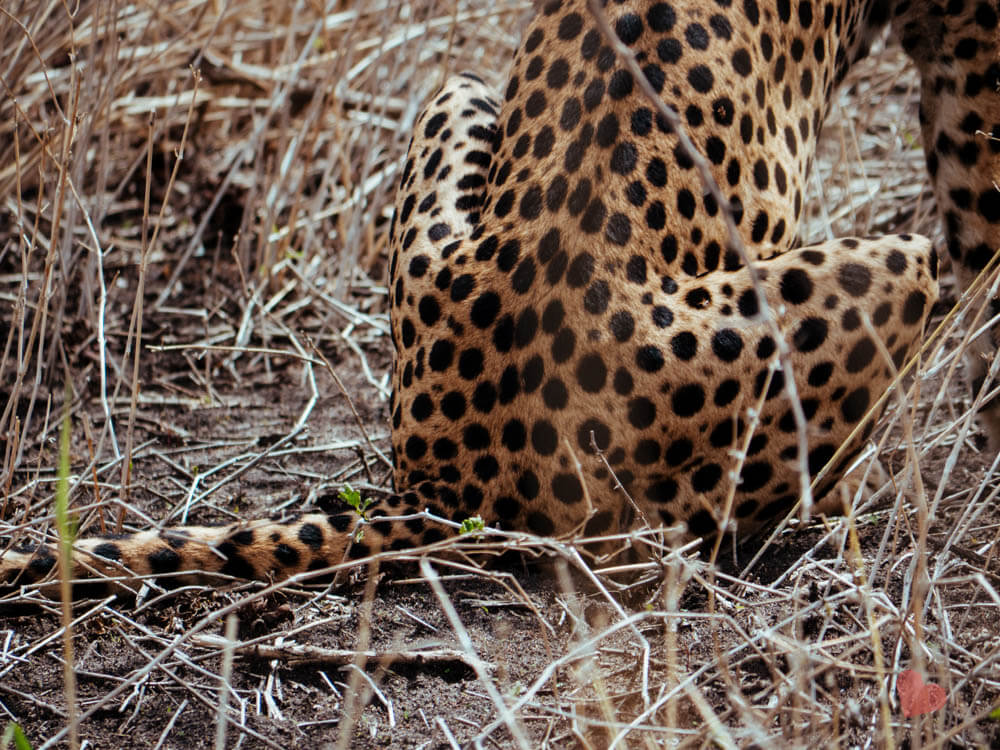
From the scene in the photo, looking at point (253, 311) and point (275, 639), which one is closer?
point (275, 639)

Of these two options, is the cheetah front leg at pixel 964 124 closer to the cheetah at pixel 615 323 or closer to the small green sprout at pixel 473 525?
the cheetah at pixel 615 323

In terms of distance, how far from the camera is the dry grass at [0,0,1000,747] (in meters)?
2.23

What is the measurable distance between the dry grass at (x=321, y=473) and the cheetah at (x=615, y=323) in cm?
12

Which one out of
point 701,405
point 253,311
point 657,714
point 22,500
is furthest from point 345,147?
point 657,714

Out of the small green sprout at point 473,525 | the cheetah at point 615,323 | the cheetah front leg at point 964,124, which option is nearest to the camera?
the small green sprout at point 473,525

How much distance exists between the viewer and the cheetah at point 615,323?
2.55 meters

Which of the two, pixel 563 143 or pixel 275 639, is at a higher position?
pixel 563 143

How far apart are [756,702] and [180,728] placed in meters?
1.07

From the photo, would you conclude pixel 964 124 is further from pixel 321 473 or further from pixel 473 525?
pixel 321 473

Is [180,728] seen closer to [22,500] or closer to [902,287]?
[22,500]

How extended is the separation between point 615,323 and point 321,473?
4.23 feet

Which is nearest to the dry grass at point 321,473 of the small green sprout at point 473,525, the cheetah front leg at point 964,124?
the small green sprout at point 473,525

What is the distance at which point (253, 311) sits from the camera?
436 centimetres

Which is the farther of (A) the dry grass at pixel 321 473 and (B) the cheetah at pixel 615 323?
(B) the cheetah at pixel 615 323
